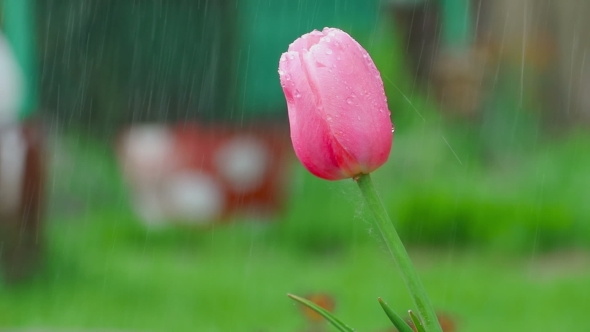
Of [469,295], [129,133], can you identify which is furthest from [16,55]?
[469,295]

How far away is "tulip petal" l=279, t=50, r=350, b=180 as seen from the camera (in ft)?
2.98

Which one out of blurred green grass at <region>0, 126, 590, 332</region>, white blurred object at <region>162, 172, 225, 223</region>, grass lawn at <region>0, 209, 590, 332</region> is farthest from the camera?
white blurred object at <region>162, 172, 225, 223</region>

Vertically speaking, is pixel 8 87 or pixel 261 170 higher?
pixel 8 87

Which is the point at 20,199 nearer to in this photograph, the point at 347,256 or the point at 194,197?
the point at 194,197

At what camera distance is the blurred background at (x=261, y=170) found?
17.4 ft

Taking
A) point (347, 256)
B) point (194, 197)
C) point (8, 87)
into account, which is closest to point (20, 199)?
point (8, 87)

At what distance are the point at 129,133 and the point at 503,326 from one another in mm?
3806

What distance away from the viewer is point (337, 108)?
894 millimetres

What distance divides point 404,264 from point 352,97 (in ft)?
0.46

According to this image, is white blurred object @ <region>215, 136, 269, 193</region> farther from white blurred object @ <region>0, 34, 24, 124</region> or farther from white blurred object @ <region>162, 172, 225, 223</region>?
white blurred object @ <region>0, 34, 24, 124</region>

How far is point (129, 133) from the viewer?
25.1ft

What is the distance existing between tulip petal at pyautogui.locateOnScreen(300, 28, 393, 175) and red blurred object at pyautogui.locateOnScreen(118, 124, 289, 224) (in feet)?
19.3

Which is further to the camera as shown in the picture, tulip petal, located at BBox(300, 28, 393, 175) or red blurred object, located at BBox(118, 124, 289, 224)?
red blurred object, located at BBox(118, 124, 289, 224)

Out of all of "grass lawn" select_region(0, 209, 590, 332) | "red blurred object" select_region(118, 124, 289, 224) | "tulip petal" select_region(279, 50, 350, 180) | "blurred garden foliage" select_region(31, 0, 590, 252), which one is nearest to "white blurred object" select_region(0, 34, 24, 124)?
"grass lawn" select_region(0, 209, 590, 332)
